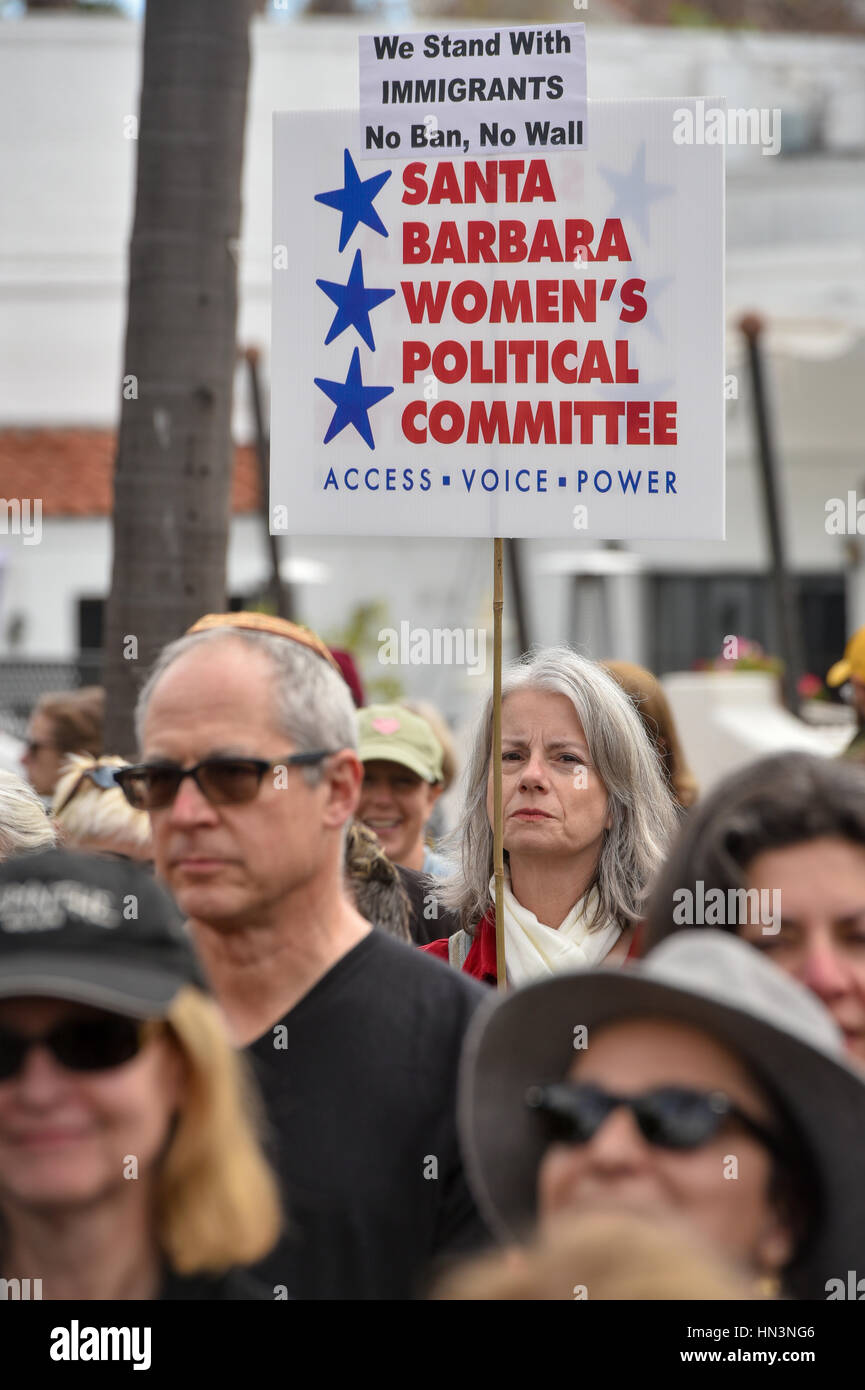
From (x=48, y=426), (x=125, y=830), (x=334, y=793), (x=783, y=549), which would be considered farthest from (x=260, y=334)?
(x=334, y=793)

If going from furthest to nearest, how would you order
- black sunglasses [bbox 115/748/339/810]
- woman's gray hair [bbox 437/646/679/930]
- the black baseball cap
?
woman's gray hair [bbox 437/646/679/930] < black sunglasses [bbox 115/748/339/810] < the black baseball cap

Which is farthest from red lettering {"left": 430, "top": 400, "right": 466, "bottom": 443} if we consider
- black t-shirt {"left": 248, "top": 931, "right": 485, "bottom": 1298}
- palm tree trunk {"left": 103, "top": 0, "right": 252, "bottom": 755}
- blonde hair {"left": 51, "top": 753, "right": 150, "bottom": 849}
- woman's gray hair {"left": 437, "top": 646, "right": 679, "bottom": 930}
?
palm tree trunk {"left": 103, "top": 0, "right": 252, "bottom": 755}

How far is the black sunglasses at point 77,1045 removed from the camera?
1979 mm

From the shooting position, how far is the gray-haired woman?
3.92m

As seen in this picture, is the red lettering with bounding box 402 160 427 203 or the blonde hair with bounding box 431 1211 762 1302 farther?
the red lettering with bounding box 402 160 427 203

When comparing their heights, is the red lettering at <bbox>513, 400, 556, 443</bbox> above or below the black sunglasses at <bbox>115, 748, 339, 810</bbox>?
above

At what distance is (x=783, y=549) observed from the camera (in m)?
13.4

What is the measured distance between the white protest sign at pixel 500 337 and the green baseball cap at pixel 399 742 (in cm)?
175

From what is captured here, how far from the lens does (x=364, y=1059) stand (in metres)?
2.59

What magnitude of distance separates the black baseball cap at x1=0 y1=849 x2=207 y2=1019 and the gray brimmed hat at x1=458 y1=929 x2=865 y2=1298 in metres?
0.36

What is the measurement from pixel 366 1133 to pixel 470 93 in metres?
2.05

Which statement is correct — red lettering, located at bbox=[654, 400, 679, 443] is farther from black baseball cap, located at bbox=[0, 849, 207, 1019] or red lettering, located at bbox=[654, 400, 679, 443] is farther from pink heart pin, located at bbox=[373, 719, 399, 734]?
pink heart pin, located at bbox=[373, 719, 399, 734]

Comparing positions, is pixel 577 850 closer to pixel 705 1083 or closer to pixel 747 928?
pixel 747 928

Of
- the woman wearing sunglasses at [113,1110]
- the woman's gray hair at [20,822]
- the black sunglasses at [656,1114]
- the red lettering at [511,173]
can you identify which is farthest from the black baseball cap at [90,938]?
the red lettering at [511,173]
